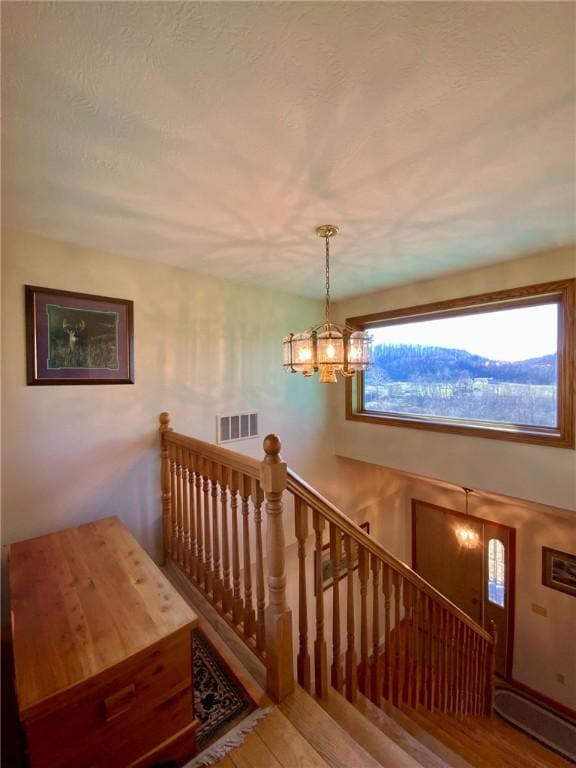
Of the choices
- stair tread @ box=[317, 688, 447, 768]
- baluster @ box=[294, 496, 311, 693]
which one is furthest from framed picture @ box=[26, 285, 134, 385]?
stair tread @ box=[317, 688, 447, 768]

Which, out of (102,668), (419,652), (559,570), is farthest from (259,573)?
(559,570)

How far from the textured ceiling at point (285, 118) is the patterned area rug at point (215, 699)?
92.9 inches

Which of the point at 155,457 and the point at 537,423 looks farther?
the point at 537,423

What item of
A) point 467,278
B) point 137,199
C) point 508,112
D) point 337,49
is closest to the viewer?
point 337,49

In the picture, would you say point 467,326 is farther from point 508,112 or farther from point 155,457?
point 155,457

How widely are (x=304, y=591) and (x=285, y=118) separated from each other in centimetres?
198

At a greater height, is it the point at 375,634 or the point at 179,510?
the point at 179,510

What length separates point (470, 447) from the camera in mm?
3238

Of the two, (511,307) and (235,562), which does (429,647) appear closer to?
(235,562)

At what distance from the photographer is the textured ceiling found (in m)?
0.90

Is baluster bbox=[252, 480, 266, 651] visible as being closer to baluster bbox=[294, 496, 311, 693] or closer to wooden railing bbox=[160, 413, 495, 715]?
wooden railing bbox=[160, 413, 495, 715]

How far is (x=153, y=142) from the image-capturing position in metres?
1.31

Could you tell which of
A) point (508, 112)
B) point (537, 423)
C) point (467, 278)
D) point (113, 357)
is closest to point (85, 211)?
point (113, 357)

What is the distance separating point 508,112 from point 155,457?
284 cm
